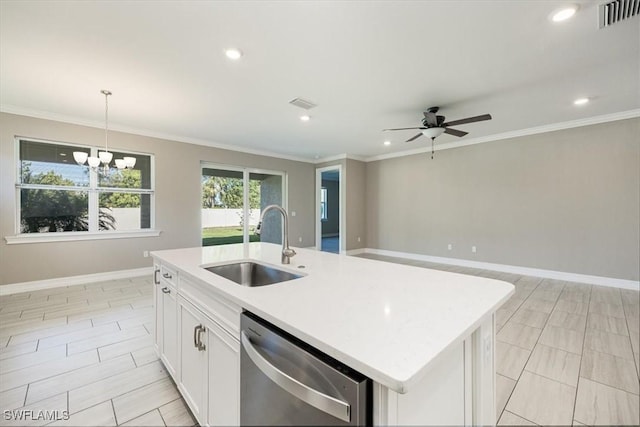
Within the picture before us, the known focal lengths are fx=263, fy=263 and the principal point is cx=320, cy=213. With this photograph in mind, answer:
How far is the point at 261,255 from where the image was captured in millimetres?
2072

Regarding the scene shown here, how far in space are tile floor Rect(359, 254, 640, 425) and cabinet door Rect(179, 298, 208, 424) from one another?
1.65 m

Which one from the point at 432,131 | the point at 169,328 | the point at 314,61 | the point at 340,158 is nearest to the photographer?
the point at 169,328

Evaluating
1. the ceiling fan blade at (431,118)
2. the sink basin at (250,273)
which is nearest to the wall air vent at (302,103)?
the ceiling fan blade at (431,118)

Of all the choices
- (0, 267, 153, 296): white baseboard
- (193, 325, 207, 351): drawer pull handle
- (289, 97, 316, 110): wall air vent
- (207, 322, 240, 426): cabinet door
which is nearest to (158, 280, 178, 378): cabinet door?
(193, 325, 207, 351): drawer pull handle

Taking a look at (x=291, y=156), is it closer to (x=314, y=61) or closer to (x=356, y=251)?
(x=356, y=251)

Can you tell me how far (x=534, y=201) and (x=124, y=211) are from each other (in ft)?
23.9

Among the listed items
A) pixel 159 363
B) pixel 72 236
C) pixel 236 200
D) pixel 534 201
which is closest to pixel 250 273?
pixel 159 363

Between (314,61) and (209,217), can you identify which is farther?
(209,217)

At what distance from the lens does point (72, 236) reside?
4184 millimetres

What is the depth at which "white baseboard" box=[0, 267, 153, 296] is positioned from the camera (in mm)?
3748

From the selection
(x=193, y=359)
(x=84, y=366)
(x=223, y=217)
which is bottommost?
(x=84, y=366)

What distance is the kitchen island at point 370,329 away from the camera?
0.68 meters

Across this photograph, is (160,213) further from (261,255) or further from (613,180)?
(613,180)

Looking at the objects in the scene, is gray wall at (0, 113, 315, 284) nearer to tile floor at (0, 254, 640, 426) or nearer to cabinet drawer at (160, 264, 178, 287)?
tile floor at (0, 254, 640, 426)
